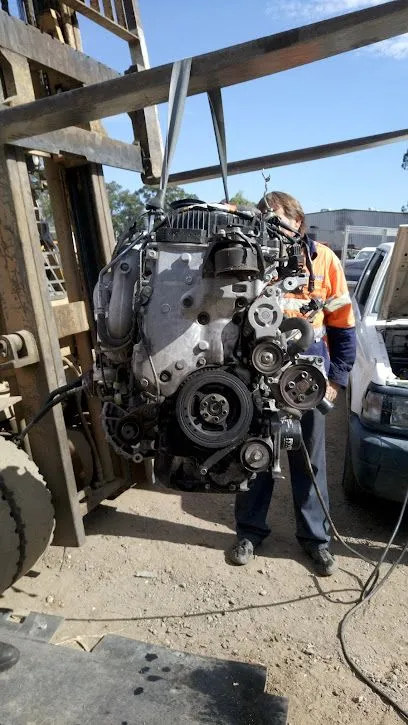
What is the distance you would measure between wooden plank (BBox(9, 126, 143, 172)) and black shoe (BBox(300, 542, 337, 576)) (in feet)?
9.14

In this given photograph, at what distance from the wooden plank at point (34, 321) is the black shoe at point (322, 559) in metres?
1.48

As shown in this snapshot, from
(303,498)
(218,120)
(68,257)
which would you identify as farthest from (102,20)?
(303,498)

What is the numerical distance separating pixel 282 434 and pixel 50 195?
253 centimetres

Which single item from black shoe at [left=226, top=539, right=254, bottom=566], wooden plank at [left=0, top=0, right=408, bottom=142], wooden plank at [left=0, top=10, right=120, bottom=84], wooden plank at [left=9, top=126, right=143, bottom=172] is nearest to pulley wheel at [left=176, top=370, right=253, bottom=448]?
wooden plank at [left=0, top=0, right=408, bottom=142]

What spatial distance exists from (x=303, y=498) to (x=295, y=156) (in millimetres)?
2045

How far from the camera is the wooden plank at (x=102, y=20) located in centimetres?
322

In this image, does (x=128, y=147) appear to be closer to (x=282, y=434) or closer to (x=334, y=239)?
(x=282, y=434)

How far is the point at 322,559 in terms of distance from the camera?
3340 mm

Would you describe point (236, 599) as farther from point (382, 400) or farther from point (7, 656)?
point (382, 400)

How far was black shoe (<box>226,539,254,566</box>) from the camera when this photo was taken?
340 cm

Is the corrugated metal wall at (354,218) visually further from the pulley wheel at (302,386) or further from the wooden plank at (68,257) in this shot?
the pulley wheel at (302,386)

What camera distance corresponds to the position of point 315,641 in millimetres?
2781

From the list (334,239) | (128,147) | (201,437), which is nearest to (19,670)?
(201,437)

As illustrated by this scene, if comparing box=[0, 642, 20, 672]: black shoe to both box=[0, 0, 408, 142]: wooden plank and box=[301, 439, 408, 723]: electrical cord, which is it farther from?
box=[0, 0, 408, 142]: wooden plank
